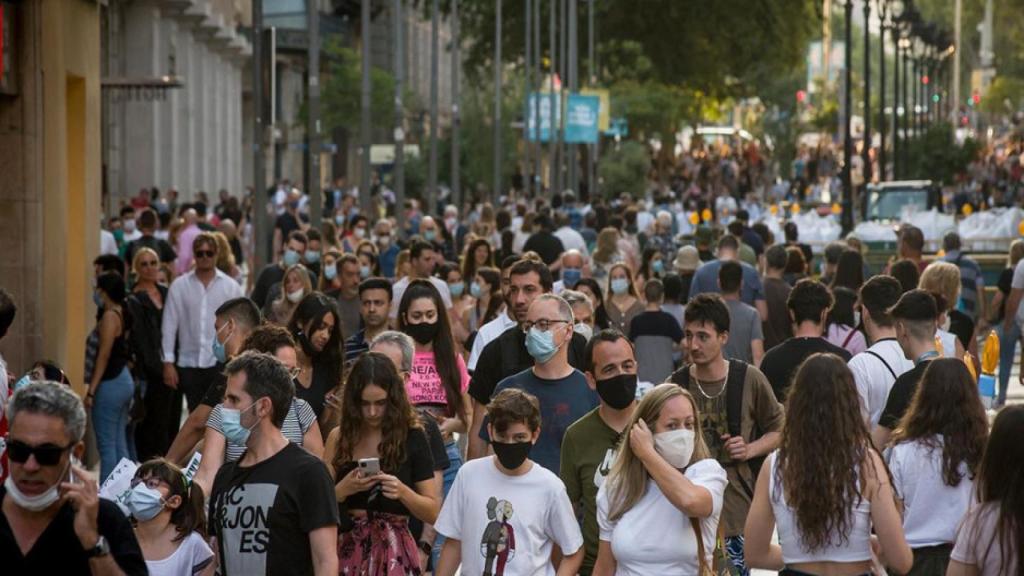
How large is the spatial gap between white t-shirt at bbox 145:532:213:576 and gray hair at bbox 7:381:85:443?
5.87 ft

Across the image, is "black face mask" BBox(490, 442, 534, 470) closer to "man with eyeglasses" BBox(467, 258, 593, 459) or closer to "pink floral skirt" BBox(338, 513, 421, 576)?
"pink floral skirt" BBox(338, 513, 421, 576)

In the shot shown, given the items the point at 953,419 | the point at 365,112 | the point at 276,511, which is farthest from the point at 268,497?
the point at 365,112

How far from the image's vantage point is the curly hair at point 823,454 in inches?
293

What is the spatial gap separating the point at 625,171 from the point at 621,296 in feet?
176

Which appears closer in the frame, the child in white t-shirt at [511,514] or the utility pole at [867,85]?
the child in white t-shirt at [511,514]

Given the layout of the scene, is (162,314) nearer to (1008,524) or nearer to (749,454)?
(749,454)

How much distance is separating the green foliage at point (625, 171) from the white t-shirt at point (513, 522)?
61.1 metres

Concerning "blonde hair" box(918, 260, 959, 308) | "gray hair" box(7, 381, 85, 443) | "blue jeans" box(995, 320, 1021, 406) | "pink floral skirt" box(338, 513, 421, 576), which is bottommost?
"blue jeans" box(995, 320, 1021, 406)

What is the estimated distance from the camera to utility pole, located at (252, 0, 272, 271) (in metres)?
26.9

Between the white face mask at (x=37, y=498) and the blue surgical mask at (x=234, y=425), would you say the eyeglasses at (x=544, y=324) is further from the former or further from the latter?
the white face mask at (x=37, y=498)

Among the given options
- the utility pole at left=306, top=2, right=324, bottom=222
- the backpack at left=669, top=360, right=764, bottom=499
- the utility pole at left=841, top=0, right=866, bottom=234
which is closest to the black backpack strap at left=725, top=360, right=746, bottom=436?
the backpack at left=669, top=360, right=764, bottom=499

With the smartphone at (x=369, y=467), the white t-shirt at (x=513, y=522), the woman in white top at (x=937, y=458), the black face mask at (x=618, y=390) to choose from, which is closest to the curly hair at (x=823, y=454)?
the woman in white top at (x=937, y=458)

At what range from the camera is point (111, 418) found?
15.1 metres

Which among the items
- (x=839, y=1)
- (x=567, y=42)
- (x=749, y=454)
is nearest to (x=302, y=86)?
(x=567, y=42)
